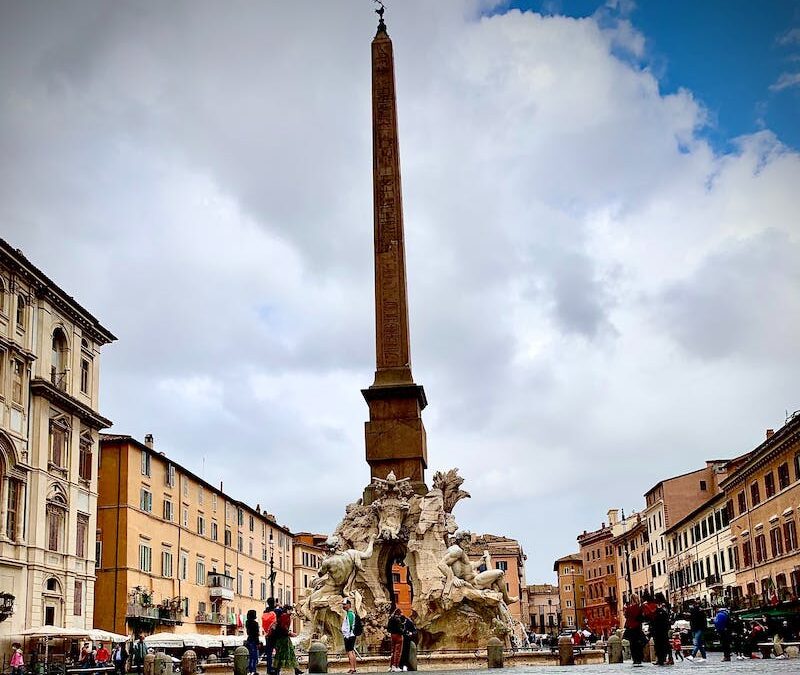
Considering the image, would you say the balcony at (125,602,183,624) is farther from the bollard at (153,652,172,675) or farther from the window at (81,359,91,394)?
the bollard at (153,652,172,675)

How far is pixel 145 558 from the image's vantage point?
A: 145 feet

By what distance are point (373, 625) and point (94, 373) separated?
2113cm

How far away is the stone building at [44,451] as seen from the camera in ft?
107

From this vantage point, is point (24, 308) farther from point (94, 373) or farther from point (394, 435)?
point (394, 435)

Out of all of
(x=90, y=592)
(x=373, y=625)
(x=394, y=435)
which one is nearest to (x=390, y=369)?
(x=394, y=435)

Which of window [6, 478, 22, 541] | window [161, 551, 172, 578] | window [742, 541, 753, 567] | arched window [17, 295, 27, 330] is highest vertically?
arched window [17, 295, 27, 330]

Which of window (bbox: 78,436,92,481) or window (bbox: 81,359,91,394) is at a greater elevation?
window (bbox: 81,359,91,394)

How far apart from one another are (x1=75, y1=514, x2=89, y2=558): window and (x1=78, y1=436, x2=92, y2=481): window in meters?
1.52

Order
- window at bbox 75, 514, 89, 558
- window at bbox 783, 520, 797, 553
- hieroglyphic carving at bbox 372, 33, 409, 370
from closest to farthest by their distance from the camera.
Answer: hieroglyphic carving at bbox 372, 33, 409, 370
window at bbox 783, 520, 797, 553
window at bbox 75, 514, 89, 558

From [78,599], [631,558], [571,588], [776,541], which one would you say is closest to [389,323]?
[78,599]

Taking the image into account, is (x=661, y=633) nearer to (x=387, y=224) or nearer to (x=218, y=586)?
(x=387, y=224)

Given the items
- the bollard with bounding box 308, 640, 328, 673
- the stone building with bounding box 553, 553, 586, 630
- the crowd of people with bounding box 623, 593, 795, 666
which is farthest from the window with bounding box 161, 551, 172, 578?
the stone building with bounding box 553, 553, 586, 630

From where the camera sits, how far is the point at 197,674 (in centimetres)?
1994

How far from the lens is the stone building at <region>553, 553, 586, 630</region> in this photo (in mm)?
102750
